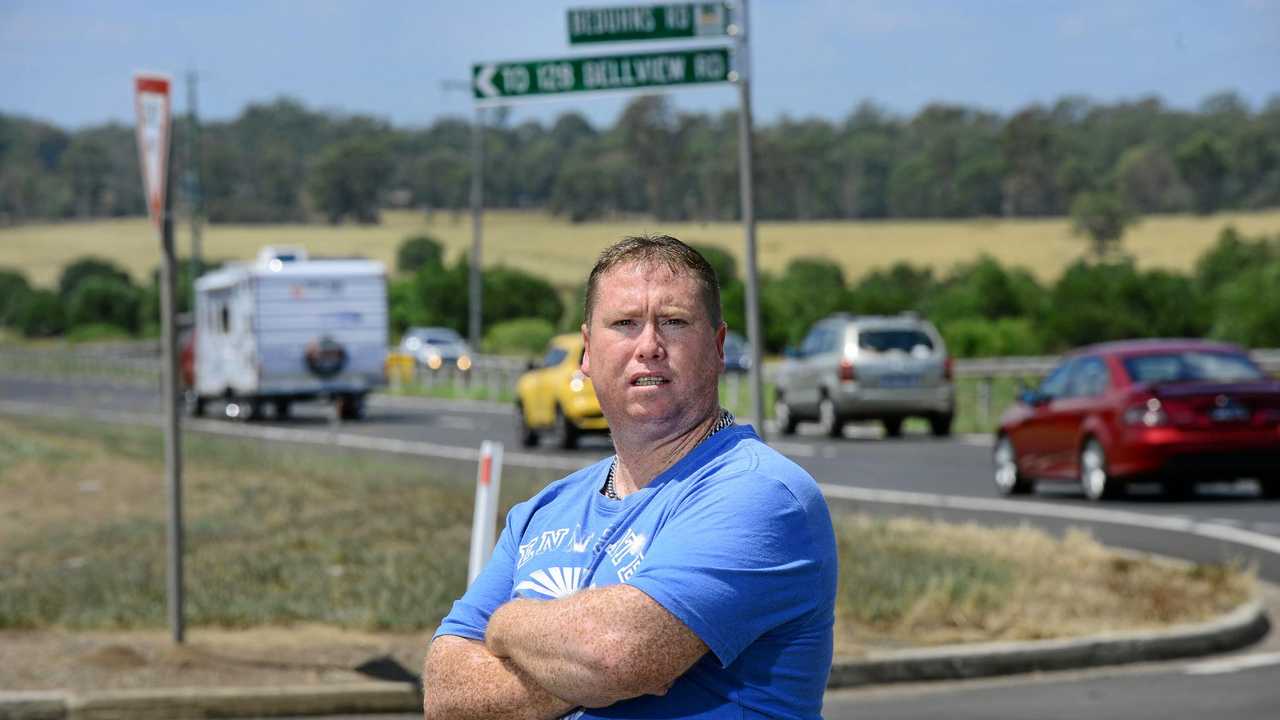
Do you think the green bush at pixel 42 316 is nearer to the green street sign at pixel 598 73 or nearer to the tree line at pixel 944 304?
the tree line at pixel 944 304

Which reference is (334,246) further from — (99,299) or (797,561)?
(797,561)

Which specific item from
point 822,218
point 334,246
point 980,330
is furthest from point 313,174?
point 980,330

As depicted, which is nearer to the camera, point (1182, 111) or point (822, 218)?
point (822, 218)

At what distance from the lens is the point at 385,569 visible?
528 inches

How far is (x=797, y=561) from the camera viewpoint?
3230 millimetres

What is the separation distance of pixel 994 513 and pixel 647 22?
26.4 ft

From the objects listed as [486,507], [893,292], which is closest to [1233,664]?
[486,507]

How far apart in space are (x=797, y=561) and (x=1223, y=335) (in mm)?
53924

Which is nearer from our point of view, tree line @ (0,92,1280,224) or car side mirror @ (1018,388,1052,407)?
car side mirror @ (1018,388,1052,407)

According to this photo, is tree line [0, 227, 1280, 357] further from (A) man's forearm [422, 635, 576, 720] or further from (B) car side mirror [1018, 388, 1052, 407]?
(A) man's forearm [422, 635, 576, 720]

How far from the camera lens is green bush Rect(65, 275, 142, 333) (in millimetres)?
113250

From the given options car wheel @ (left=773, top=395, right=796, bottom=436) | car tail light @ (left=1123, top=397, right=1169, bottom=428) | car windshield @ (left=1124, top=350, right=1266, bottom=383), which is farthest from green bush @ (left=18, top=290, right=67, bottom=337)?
car tail light @ (left=1123, top=397, right=1169, bottom=428)

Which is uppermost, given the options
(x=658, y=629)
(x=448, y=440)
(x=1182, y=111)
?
(x=1182, y=111)

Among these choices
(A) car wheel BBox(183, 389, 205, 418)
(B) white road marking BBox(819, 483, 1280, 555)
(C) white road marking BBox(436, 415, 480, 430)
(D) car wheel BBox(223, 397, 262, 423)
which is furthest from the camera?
(A) car wheel BBox(183, 389, 205, 418)
